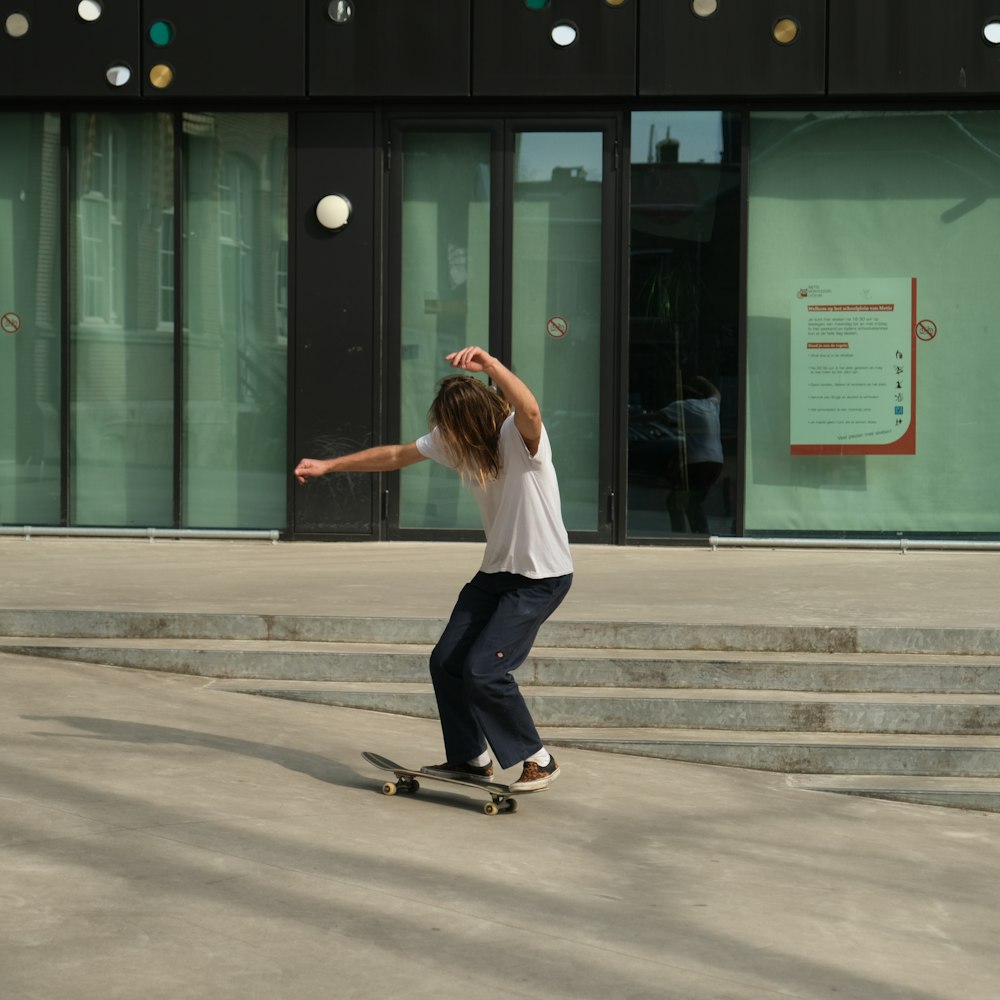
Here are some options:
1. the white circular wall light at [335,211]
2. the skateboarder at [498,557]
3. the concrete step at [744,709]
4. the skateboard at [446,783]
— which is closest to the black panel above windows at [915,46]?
the white circular wall light at [335,211]

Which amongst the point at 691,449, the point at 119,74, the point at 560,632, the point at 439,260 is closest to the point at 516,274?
the point at 439,260

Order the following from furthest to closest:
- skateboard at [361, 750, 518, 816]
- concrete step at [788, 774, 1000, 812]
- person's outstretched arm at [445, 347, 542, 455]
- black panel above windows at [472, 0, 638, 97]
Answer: black panel above windows at [472, 0, 638, 97] → concrete step at [788, 774, 1000, 812] → skateboard at [361, 750, 518, 816] → person's outstretched arm at [445, 347, 542, 455]

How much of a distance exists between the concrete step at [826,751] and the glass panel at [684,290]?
4.94m

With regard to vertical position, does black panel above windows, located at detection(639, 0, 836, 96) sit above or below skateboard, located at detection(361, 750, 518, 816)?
above

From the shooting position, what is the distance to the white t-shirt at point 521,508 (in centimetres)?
578

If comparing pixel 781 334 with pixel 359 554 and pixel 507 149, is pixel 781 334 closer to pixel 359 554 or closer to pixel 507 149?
pixel 507 149

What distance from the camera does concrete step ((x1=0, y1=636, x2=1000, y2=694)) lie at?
25.1 ft

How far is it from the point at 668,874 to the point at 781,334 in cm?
730

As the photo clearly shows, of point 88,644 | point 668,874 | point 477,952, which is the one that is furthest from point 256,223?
point 477,952

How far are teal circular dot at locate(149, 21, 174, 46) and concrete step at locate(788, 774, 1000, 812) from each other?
25.0ft

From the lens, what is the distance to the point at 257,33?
38.6ft

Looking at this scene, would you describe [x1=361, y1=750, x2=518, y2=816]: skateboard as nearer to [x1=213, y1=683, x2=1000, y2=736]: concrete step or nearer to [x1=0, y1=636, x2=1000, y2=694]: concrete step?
[x1=213, y1=683, x2=1000, y2=736]: concrete step

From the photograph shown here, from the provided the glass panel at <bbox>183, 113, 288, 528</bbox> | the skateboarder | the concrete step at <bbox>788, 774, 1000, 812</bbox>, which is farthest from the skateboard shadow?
the glass panel at <bbox>183, 113, 288, 528</bbox>

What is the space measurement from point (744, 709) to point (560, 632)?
3.76 feet
